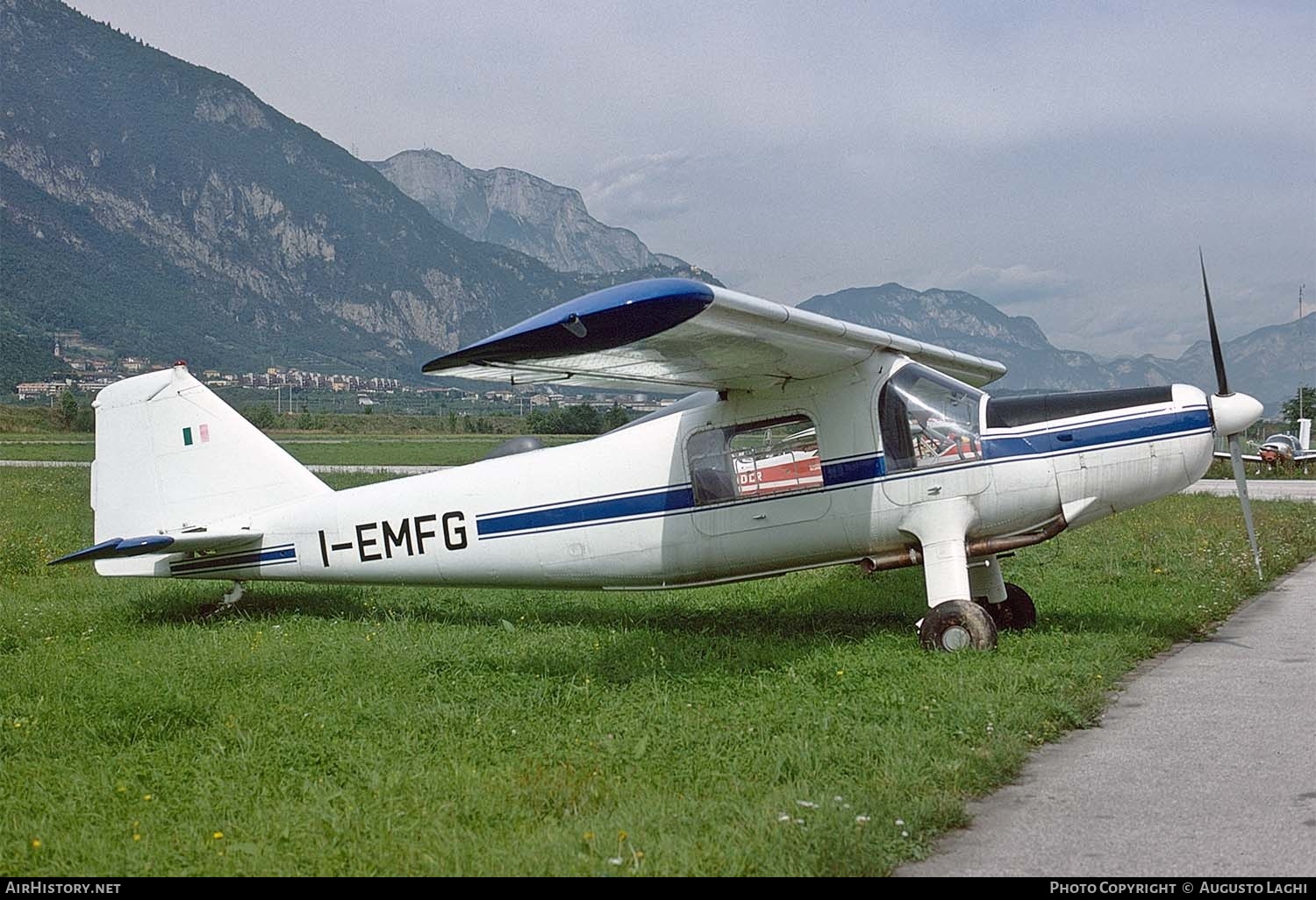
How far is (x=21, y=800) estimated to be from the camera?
479cm

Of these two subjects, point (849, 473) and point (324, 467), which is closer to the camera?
point (849, 473)

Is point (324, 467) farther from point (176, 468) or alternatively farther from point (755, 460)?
point (755, 460)

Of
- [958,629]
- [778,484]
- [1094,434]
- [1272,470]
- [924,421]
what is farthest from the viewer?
[1272,470]

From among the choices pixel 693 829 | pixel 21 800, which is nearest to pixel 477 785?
pixel 693 829

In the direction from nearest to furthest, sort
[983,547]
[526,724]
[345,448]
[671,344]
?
[526,724], [671,344], [983,547], [345,448]

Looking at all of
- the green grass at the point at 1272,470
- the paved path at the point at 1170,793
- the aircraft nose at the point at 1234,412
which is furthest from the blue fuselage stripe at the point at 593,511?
the green grass at the point at 1272,470

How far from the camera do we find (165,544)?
362 inches

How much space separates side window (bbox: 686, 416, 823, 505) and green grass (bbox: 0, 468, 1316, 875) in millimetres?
1207

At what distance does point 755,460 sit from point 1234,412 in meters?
3.57

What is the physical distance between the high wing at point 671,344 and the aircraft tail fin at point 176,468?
351cm

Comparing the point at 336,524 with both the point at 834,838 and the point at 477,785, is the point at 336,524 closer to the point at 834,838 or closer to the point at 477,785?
the point at 477,785

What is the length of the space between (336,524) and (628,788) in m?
5.63

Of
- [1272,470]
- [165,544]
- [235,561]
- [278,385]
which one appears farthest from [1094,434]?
[278,385]

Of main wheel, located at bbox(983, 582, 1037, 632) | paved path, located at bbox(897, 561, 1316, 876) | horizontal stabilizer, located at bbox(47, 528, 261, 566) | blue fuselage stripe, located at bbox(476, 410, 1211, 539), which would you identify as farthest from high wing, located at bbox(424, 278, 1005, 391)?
horizontal stabilizer, located at bbox(47, 528, 261, 566)
